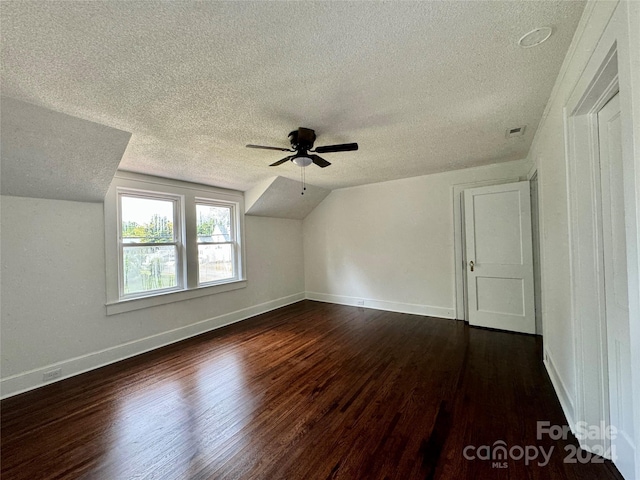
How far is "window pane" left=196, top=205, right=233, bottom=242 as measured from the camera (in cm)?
409

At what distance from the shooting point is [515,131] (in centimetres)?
260

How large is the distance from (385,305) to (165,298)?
360 centimetres

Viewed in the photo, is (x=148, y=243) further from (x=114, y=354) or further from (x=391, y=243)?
(x=391, y=243)

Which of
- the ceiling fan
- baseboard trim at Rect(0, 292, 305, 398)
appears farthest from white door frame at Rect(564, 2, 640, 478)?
baseboard trim at Rect(0, 292, 305, 398)

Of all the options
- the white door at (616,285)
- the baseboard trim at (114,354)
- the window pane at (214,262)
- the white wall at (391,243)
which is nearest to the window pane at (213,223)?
the window pane at (214,262)

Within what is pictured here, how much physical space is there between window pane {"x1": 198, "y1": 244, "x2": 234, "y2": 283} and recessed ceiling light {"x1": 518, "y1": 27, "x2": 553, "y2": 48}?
165 inches

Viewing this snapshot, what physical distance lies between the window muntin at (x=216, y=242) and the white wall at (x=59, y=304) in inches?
28.3

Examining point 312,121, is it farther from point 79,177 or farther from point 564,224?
point 79,177

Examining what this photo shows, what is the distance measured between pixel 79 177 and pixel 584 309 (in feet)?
14.0

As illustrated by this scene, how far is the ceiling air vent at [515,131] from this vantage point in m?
2.53

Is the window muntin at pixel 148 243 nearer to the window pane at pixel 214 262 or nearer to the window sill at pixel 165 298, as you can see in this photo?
the window sill at pixel 165 298

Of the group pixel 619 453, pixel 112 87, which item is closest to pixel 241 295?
pixel 112 87

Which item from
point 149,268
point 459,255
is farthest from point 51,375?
point 459,255

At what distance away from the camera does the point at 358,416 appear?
1928 millimetres
